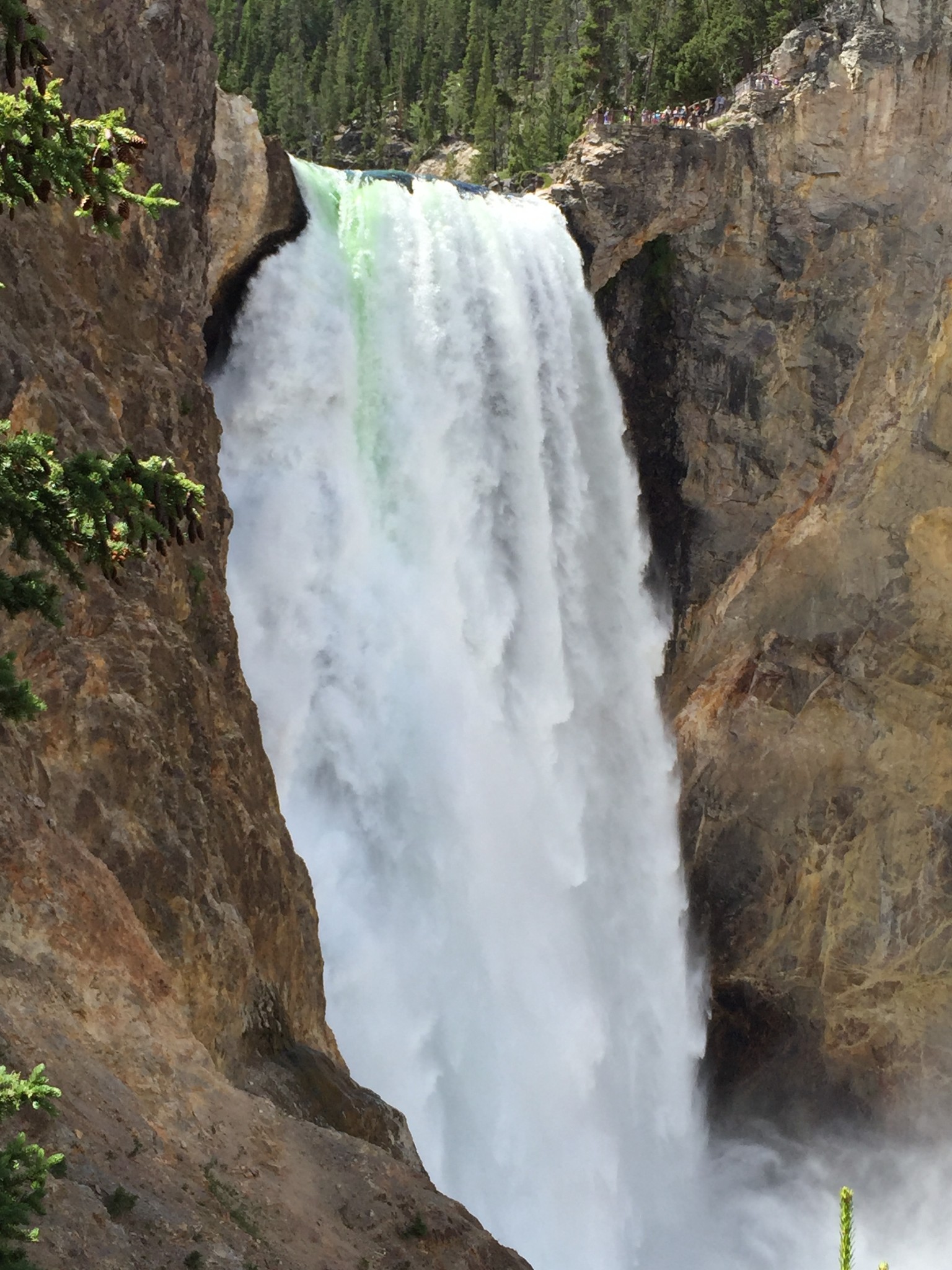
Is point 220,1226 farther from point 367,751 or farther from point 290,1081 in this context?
point 367,751

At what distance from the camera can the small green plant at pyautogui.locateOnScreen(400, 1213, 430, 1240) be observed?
12.2m

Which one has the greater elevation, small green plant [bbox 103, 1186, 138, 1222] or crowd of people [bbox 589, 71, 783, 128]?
crowd of people [bbox 589, 71, 783, 128]

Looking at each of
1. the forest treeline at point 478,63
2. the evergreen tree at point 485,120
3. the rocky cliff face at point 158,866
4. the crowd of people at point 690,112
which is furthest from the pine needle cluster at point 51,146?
the evergreen tree at point 485,120

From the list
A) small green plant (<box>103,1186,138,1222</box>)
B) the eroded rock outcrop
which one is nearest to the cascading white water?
the eroded rock outcrop

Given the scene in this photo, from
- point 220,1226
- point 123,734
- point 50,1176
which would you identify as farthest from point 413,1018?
point 50,1176

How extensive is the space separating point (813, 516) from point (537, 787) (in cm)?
1040

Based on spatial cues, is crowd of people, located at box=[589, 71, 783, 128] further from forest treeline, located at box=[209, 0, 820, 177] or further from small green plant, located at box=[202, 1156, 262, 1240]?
small green plant, located at box=[202, 1156, 262, 1240]

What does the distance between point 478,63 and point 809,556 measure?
43953 mm

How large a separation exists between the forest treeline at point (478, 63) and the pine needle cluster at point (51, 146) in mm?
36342

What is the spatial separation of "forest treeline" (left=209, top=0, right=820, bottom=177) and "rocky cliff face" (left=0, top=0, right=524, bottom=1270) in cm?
2687

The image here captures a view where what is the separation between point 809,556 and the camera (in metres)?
30.9

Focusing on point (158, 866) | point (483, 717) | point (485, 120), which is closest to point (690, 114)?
point (483, 717)

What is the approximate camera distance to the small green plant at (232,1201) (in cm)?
1051

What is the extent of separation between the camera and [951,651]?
101ft
